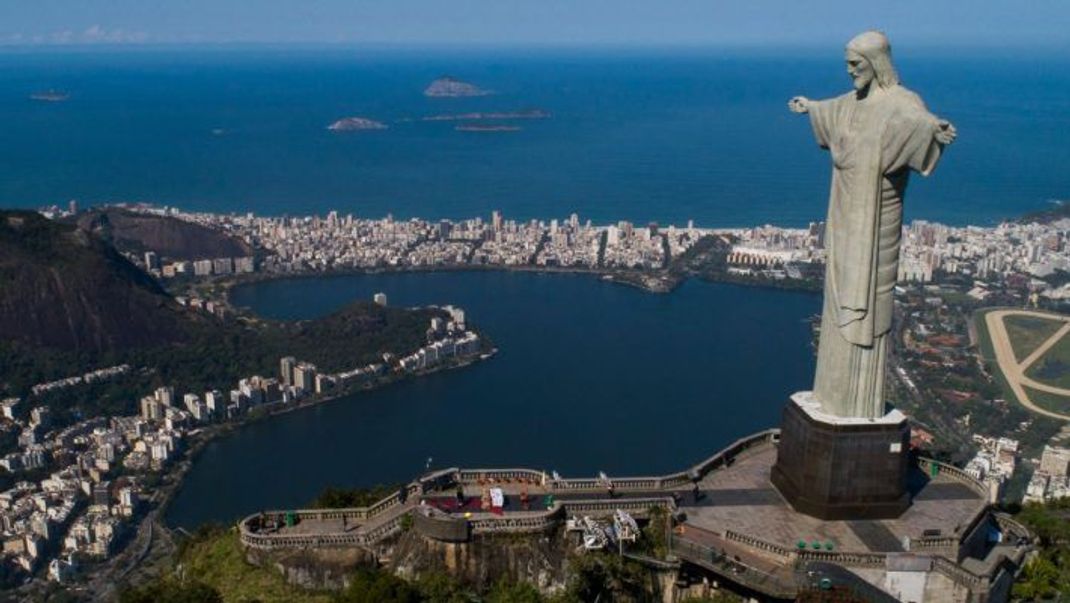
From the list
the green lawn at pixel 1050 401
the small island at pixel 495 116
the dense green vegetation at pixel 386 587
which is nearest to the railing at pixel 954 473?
the dense green vegetation at pixel 386 587

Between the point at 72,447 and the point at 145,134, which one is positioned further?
the point at 145,134

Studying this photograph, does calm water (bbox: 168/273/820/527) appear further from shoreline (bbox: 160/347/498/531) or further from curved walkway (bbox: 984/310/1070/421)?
curved walkway (bbox: 984/310/1070/421)

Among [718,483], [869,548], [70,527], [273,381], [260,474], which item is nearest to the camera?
[869,548]

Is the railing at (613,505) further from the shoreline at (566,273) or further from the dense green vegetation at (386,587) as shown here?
the shoreline at (566,273)

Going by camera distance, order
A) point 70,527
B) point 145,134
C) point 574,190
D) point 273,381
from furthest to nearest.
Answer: point 145,134
point 574,190
point 273,381
point 70,527

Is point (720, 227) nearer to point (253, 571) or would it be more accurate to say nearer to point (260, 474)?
point (260, 474)

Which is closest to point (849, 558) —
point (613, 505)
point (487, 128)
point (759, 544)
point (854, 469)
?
point (759, 544)

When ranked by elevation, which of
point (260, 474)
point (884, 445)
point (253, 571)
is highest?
point (884, 445)

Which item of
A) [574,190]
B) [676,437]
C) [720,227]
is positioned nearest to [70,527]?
[676,437]
